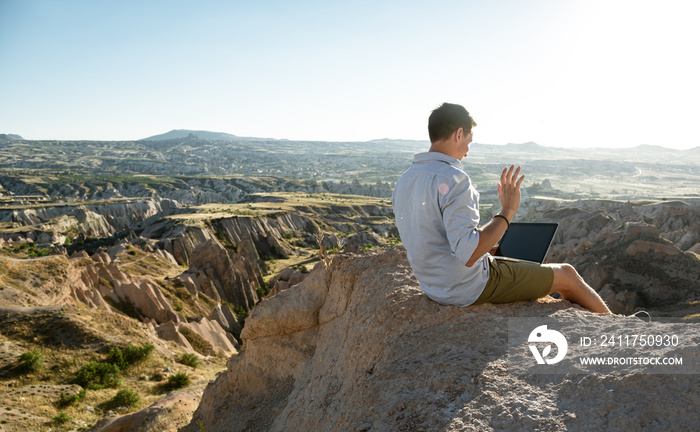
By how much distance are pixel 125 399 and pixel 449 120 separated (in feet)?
48.6

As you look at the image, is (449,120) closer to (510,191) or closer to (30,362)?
(510,191)

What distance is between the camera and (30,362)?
14.6 meters

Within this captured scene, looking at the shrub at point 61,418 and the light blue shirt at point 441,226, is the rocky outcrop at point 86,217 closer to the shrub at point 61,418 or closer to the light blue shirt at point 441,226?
the shrub at point 61,418

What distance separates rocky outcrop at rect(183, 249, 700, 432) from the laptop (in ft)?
1.63

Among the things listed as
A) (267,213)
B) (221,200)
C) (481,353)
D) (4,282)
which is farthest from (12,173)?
(481,353)

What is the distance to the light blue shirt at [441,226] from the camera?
135 inches

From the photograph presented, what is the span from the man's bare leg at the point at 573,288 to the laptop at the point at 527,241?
0.28 m

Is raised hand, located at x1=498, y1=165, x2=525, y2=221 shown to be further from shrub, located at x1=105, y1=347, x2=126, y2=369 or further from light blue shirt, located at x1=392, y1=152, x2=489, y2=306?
shrub, located at x1=105, y1=347, x2=126, y2=369

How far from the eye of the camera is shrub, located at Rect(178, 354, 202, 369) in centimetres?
1858

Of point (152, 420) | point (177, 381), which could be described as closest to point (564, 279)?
point (152, 420)

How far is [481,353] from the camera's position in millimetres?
3387

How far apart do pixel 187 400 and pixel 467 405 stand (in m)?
9.92

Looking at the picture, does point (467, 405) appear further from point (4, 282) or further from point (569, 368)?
point (4, 282)

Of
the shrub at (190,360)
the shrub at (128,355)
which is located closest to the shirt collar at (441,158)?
the shrub at (128,355)
